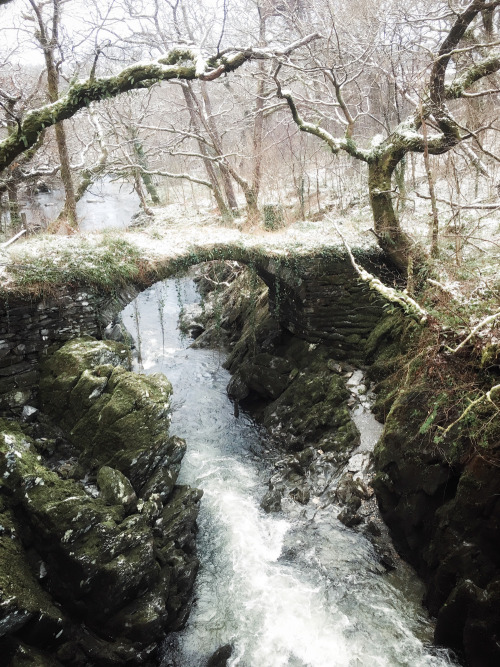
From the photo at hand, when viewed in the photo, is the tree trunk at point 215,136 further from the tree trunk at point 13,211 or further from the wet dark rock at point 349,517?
the wet dark rock at point 349,517

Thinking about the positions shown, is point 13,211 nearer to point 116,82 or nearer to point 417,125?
point 116,82

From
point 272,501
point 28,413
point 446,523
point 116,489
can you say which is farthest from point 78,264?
point 446,523

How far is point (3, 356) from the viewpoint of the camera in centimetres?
602

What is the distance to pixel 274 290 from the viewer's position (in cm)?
932

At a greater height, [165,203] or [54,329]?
[165,203]

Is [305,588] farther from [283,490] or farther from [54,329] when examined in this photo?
[54,329]

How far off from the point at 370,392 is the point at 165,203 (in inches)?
544

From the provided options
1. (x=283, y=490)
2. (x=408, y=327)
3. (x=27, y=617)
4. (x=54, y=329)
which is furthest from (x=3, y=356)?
(x=408, y=327)

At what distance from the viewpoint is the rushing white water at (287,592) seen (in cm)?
405

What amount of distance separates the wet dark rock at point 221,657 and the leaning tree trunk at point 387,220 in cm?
Result: 649

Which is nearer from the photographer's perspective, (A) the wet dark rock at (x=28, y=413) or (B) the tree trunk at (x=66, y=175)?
(A) the wet dark rock at (x=28, y=413)

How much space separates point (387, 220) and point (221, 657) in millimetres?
7238

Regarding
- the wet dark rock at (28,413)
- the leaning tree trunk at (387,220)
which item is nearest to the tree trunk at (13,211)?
the wet dark rock at (28,413)

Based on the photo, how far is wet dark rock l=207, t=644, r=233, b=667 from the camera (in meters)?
4.03
